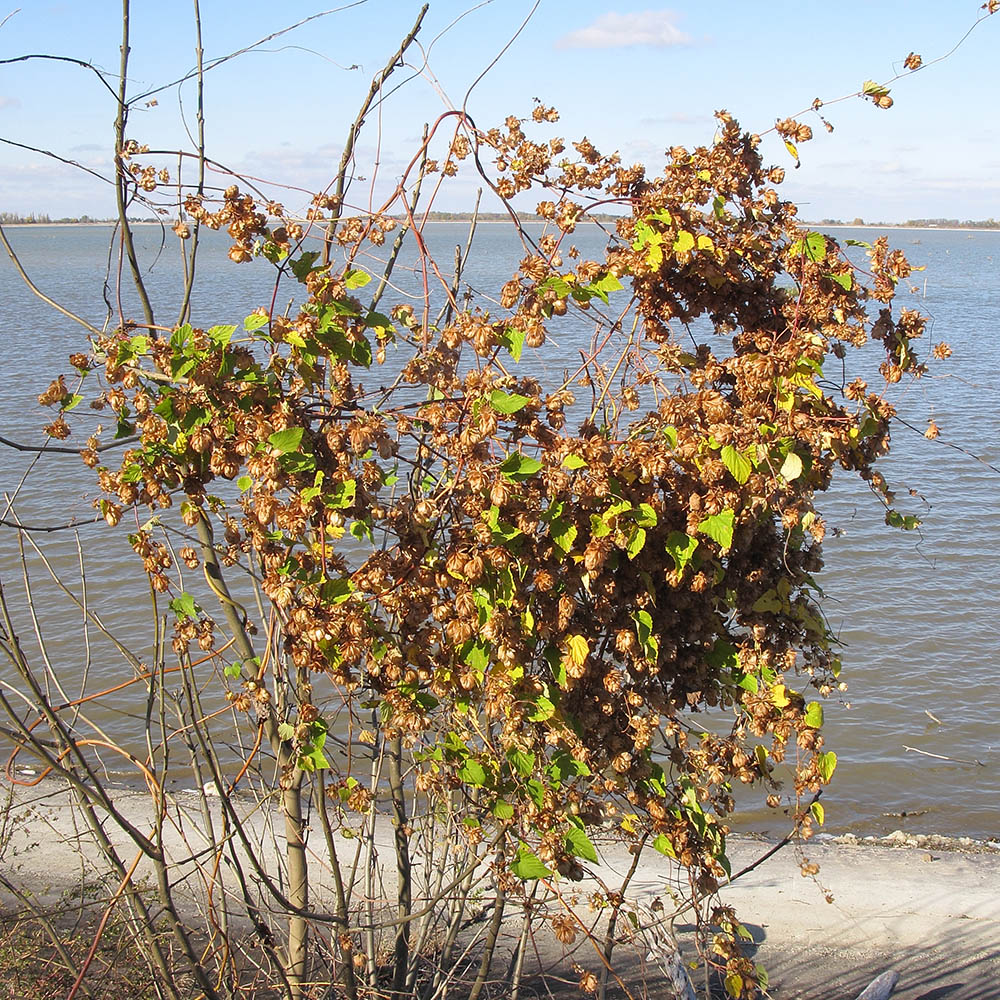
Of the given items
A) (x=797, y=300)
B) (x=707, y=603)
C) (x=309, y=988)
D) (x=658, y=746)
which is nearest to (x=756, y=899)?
(x=658, y=746)

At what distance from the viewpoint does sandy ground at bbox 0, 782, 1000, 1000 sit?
507 cm

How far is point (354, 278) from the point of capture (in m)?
2.38

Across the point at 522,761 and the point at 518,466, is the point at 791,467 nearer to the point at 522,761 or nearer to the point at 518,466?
the point at 518,466

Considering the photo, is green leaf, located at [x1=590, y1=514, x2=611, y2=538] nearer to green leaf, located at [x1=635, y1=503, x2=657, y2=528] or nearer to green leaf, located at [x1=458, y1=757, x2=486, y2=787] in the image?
green leaf, located at [x1=635, y1=503, x2=657, y2=528]

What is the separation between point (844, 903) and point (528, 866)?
13.6 feet

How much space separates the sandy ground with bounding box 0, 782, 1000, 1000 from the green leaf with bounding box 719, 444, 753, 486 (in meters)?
3.14

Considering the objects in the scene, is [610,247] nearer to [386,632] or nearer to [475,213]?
[475,213]

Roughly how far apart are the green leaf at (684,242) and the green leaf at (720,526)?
2.41 ft

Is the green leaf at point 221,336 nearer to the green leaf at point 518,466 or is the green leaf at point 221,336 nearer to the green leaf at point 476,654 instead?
the green leaf at point 518,466

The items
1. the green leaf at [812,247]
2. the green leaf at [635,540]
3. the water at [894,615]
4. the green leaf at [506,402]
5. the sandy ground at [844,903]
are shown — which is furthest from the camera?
the water at [894,615]

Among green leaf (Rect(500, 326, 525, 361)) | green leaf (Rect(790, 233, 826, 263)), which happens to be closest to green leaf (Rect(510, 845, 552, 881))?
green leaf (Rect(500, 326, 525, 361))

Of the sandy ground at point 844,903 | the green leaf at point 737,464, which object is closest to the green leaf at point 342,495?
the green leaf at point 737,464

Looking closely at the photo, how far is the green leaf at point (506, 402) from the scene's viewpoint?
2.19m

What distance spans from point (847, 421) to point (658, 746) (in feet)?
16.2
